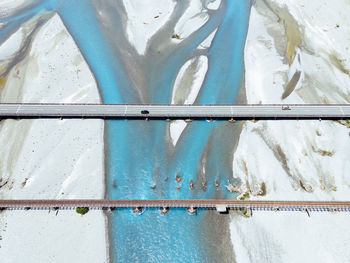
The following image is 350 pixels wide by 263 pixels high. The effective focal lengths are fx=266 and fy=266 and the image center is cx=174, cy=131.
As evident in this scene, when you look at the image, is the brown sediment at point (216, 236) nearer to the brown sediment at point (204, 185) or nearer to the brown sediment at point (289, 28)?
the brown sediment at point (204, 185)

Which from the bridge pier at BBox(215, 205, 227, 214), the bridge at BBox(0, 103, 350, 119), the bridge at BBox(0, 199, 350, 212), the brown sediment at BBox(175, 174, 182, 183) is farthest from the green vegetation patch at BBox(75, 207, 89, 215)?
the bridge pier at BBox(215, 205, 227, 214)

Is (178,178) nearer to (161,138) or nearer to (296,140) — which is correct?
(161,138)

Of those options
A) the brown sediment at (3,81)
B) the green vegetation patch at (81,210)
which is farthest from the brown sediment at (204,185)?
A: the brown sediment at (3,81)

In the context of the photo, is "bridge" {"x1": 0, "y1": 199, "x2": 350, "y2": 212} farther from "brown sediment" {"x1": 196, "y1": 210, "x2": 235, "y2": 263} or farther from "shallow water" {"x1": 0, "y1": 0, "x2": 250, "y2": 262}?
"brown sediment" {"x1": 196, "y1": 210, "x2": 235, "y2": 263}

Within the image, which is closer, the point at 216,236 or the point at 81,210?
the point at 216,236

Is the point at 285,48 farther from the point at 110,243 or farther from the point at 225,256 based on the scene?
the point at 110,243

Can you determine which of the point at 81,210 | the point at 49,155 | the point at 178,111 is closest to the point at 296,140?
the point at 178,111

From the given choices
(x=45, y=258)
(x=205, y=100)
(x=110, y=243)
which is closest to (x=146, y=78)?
(x=205, y=100)

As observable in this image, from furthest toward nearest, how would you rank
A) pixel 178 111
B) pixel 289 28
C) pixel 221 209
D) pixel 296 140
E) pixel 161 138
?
pixel 289 28
pixel 178 111
pixel 161 138
pixel 296 140
pixel 221 209
